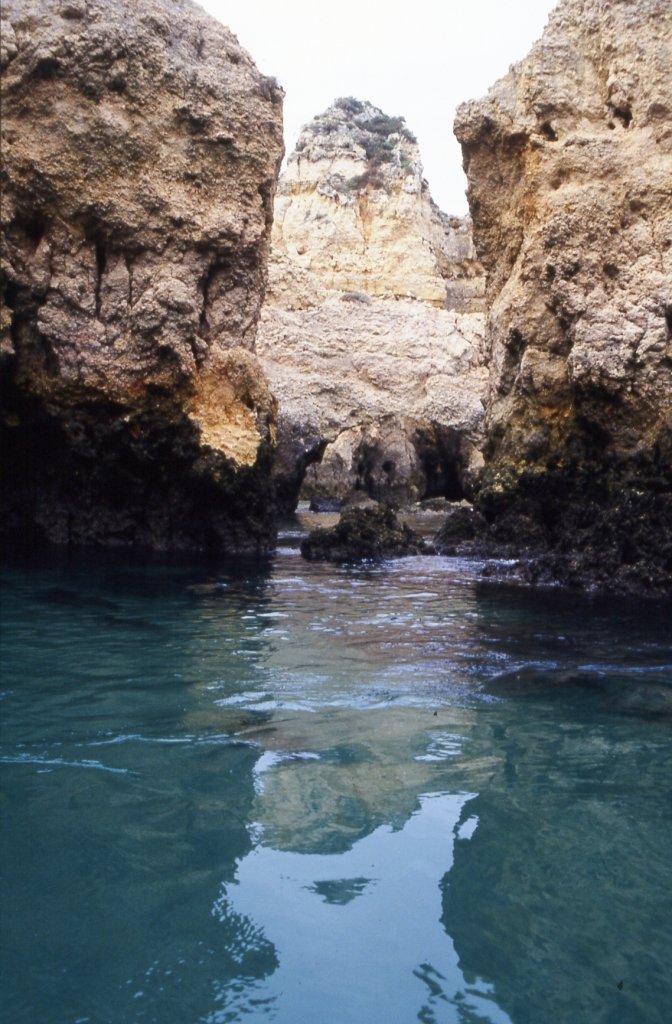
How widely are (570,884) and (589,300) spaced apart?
8791mm

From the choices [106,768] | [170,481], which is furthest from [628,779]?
[170,481]

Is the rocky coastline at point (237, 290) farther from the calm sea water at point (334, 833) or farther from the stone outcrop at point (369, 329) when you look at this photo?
the stone outcrop at point (369, 329)

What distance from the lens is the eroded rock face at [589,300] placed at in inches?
382

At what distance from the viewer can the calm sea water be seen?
2355 mm

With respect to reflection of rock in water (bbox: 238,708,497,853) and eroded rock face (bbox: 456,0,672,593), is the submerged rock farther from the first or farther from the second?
reflection of rock in water (bbox: 238,708,497,853)

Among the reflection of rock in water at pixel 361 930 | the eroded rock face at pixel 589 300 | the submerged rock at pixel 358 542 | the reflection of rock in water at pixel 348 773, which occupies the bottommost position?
the reflection of rock in water at pixel 361 930

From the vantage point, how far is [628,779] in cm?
384

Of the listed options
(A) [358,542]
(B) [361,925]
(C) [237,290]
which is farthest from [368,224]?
(B) [361,925]

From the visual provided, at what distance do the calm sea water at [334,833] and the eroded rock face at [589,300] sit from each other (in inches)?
143

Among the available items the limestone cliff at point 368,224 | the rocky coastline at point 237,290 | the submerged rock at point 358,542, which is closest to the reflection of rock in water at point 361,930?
the rocky coastline at point 237,290

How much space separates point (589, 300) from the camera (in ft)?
34.6

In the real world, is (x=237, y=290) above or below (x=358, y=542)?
above

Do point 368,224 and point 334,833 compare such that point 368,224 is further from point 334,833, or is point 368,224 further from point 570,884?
point 570,884

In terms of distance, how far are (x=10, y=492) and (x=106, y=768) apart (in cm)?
1019
